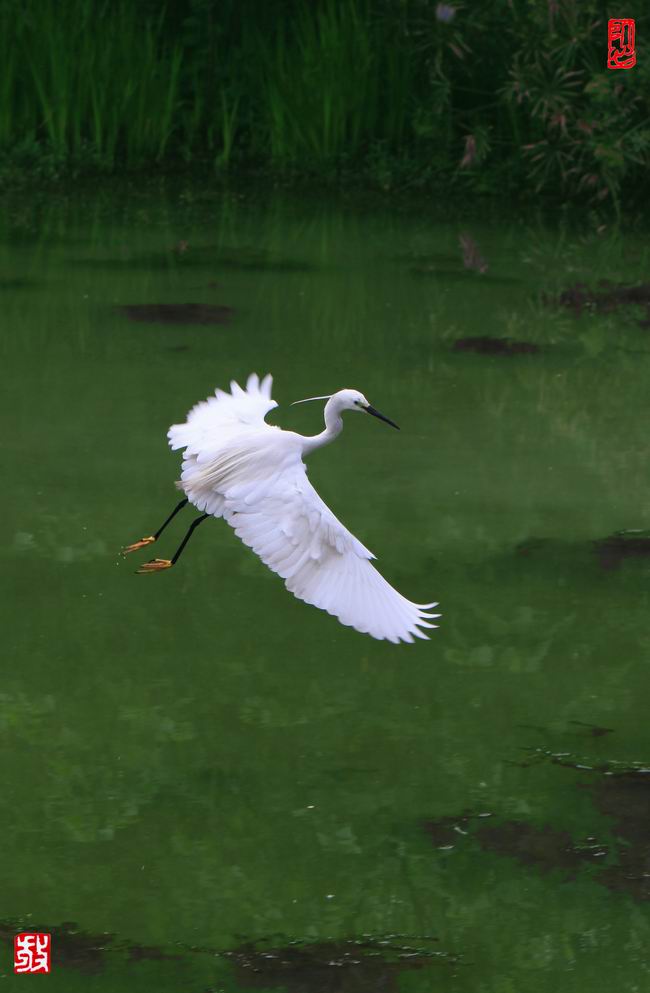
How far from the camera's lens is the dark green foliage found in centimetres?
706

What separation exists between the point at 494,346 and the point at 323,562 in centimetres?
273

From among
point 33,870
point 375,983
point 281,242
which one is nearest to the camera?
point 375,983

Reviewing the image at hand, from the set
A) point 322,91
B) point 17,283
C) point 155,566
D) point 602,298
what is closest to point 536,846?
point 155,566

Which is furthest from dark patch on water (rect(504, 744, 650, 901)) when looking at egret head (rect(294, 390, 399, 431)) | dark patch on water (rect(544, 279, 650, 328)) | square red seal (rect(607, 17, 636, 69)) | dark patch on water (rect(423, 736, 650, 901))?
square red seal (rect(607, 17, 636, 69))

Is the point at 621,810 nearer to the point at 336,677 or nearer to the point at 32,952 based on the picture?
the point at 336,677

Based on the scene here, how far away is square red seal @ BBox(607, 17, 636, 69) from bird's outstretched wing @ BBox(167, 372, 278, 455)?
12.3 feet

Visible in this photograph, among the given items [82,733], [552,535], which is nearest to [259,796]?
[82,733]

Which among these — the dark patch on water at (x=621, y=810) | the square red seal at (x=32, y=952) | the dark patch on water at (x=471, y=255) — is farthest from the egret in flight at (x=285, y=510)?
the dark patch on water at (x=471, y=255)

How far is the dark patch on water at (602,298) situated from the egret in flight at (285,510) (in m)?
2.51

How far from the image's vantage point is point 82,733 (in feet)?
10.1

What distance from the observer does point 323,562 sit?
9.28 feet

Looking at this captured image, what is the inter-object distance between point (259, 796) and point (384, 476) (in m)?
1.57

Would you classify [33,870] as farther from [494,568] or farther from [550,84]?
[550,84]

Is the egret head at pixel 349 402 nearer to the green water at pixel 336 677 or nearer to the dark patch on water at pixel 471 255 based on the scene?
the green water at pixel 336 677
